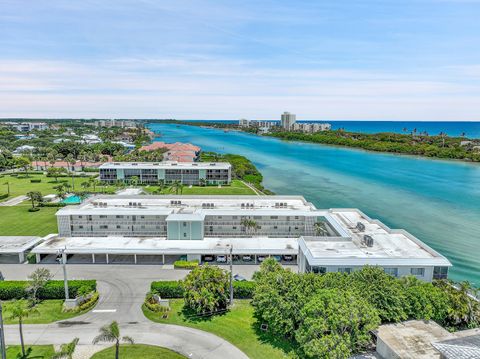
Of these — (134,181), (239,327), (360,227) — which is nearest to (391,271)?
(360,227)

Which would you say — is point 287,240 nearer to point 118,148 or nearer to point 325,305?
point 325,305

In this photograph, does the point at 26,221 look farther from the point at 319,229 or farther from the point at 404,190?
the point at 404,190

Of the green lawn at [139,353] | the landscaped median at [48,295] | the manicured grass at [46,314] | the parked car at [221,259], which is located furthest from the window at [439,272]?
the manicured grass at [46,314]

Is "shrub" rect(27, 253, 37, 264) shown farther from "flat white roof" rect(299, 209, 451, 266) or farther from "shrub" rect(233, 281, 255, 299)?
"flat white roof" rect(299, 209, 451, 266)

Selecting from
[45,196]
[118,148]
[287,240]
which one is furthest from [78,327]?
[118,148]

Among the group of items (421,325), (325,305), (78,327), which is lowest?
(78,327)

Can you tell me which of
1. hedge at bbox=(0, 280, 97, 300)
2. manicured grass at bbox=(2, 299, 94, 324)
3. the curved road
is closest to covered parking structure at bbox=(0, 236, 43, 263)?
hedge at bbox=(0, 280, 97, 300)

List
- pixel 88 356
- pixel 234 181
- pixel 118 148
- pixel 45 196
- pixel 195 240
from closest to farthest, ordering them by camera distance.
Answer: pixel 88 356 → pixel 195 240 → pixel 45 196 → pixel 234 181 → pixel 118 148
